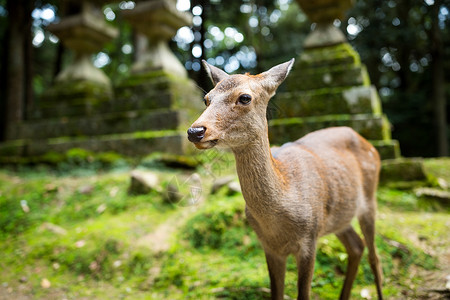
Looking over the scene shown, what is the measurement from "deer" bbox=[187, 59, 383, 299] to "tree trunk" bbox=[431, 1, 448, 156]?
11418mm

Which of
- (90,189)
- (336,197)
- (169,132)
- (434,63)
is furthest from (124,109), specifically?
(434,63)

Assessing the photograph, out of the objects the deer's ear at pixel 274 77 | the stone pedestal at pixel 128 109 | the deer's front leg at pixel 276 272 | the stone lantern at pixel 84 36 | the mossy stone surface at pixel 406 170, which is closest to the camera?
the deer's ear at pixel 274 77

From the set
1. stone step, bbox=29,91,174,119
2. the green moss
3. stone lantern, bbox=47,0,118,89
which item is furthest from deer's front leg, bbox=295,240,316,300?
stone lantern, bbox=47,0,118,89

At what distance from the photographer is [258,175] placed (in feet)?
6.68

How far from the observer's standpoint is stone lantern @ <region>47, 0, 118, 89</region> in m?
7.27

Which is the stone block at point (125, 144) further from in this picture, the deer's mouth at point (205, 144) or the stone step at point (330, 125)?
the deer's mouth at point (205, 144)

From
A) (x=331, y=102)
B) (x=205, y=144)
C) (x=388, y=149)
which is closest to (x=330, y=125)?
(x=331, y=102)

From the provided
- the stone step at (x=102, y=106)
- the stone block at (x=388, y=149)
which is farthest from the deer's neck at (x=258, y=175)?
the stone step at (x=102, y=106)

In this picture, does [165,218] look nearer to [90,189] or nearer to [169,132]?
[90,189]

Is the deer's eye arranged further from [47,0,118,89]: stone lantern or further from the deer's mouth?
[47,0,118,89]: stone lantern

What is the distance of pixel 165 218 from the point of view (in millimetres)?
4375

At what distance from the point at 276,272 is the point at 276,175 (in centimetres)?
75

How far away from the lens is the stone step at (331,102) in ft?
17.2

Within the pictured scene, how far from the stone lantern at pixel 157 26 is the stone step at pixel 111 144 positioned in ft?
5.36
